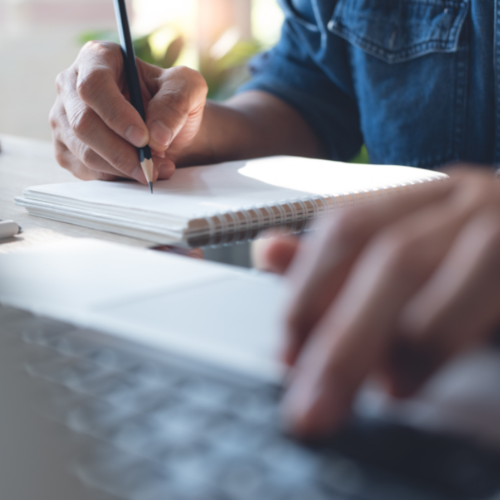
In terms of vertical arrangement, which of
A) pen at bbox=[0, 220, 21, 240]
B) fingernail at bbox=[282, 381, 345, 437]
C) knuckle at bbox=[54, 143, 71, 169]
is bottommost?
pen at bbox=[0, 220, 21, 240]

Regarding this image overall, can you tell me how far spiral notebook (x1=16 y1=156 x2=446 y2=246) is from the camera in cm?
44

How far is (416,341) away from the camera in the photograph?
0.60 ft

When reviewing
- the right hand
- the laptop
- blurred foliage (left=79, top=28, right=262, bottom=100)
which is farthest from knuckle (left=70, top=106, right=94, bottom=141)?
blurred foliage (left=79, top=28, right=262, bottom=100)

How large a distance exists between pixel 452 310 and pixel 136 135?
1.54 feet

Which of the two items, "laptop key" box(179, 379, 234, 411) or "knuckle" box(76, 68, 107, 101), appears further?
"knuckle" box(76, 68, 107, 101)

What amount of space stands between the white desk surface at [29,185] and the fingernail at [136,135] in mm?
126

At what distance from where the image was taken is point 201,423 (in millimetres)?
179

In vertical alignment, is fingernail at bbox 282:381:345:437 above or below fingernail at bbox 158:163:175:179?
above

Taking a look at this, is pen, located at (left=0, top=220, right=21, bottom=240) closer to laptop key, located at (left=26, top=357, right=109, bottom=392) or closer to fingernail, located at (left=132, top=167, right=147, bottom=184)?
fingernail, located at (left=132, top=167, right=147, bottom=184)

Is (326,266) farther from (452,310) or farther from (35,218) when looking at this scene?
(35,218)

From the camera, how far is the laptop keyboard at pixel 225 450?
0.15 metres

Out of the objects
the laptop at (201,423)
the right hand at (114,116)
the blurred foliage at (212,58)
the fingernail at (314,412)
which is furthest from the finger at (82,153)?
the blurred foliage at (212,58)

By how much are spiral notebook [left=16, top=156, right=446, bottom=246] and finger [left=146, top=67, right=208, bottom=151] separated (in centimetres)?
5

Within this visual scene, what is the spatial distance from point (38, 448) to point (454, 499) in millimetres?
118
